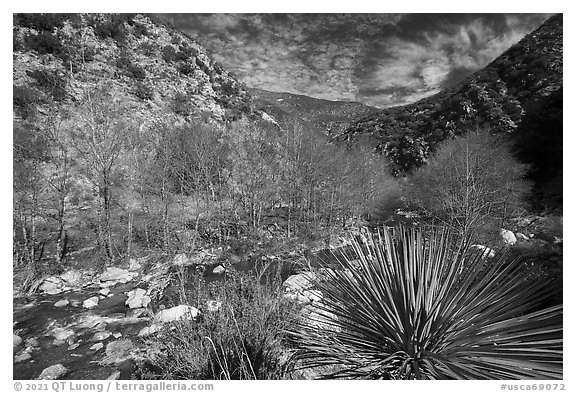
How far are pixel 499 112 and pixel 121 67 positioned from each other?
29095 millimetres

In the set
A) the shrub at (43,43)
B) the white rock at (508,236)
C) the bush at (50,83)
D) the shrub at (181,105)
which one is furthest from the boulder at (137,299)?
the shrub at (43,43)

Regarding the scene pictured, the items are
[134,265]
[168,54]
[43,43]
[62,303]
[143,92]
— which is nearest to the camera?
[62,303]

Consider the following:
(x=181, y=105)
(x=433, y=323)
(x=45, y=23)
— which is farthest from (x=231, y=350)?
(x=45, y=23)

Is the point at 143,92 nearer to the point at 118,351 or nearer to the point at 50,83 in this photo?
the point at 50,83

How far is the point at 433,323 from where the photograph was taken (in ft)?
4.97

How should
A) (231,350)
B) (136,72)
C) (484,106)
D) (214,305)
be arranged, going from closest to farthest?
→ (231,350) < (214,305) < (136,72) < (484,106)

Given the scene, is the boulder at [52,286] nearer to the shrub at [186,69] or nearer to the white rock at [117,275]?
the white rock at [117,275]

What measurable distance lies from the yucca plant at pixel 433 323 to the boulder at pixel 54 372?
3.79 m

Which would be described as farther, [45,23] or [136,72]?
[136,72]

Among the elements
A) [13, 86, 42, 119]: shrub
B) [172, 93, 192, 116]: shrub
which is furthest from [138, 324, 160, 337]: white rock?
[172, 93, 192, 116]: shrub

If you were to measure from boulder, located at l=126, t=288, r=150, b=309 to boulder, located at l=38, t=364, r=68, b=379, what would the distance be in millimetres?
1794

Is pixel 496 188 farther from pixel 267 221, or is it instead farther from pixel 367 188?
pixel 267 221

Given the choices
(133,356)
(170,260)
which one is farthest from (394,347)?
(170,260)

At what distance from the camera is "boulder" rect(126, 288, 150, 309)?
5.60 m
